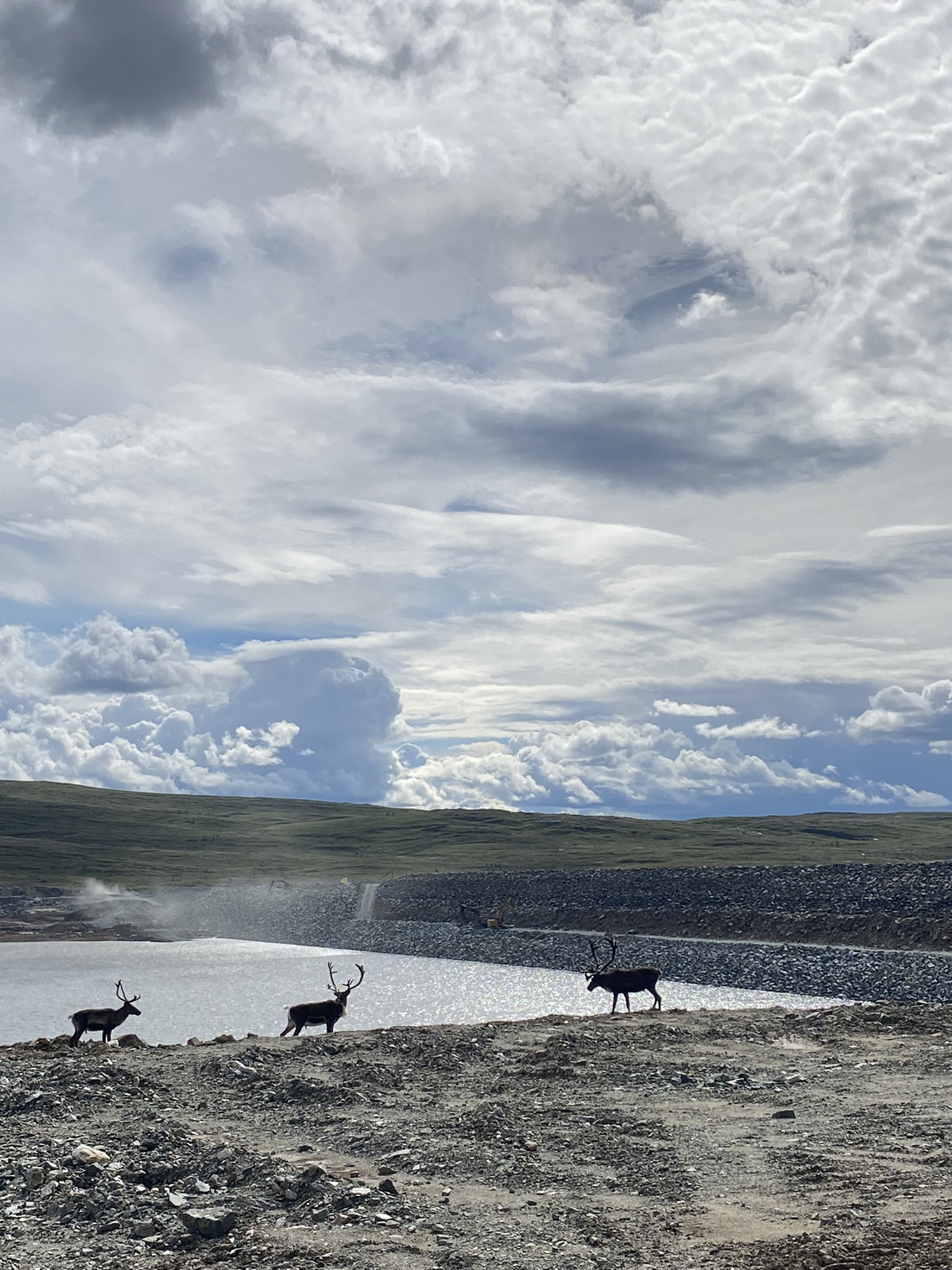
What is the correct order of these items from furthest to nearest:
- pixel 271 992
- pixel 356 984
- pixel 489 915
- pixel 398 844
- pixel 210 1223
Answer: pixel 398 844 < pixel 489 915 < pixel 271 992 < pixel 356 984 < pixel 210 1223

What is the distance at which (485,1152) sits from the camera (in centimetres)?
1545

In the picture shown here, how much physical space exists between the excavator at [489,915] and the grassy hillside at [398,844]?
39.1m

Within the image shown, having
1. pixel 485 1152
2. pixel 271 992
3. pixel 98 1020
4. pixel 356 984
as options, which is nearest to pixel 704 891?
pixel 271 992

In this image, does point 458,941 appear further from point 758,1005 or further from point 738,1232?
point 738,1232

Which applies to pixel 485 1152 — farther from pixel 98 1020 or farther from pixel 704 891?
pixel 704 891

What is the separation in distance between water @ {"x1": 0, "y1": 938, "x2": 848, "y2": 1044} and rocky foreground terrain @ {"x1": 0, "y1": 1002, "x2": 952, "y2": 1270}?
12.7 meters

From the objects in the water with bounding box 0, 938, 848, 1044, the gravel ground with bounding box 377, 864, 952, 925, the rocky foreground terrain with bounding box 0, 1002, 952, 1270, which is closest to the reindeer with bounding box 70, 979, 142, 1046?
the rocky foreground terrain with bounding box 0, 1002, 952, 1270

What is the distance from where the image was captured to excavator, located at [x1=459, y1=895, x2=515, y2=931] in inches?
2805

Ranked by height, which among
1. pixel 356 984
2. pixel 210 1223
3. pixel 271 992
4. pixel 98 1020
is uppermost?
pixel 210 1223

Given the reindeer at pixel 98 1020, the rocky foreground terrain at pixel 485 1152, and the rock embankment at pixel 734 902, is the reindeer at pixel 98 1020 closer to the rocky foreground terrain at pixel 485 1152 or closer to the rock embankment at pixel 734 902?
the rocky foreground terrain at pixel 485 1152

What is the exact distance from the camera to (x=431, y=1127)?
17234 mm

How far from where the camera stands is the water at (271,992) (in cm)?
3762

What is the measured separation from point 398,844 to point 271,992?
126 metres

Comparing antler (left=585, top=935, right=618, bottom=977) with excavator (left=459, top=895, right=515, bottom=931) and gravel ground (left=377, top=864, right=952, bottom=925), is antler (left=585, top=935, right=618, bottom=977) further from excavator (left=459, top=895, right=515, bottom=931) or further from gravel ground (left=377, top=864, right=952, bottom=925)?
excavator (left=459, top=895, right=515, bottom=931)
